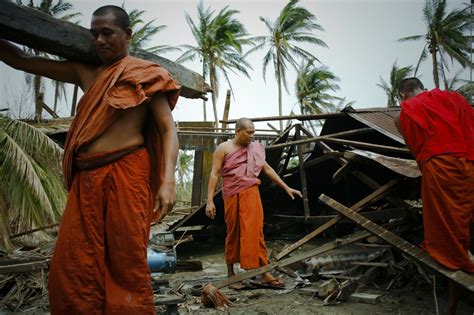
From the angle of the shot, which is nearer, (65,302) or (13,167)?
(65,302)

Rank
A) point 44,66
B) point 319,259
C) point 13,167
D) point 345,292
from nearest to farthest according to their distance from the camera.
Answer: point 44,66, point 345,292, point 319,259, point 13,167

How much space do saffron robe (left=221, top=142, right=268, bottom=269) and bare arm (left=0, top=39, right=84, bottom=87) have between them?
102 inches

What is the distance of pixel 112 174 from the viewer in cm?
183

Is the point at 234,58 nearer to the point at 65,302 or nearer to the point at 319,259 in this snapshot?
the point at 319,259

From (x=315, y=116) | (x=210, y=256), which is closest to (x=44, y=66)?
Answer: (x=315, y=116)

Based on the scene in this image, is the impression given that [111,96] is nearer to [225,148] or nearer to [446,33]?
[225,148]

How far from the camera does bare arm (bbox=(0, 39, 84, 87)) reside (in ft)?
6.67

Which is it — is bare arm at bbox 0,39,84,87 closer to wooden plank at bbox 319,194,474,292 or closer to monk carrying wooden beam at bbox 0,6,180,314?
monk carrying wooden beam at bbox 0,6,180,314

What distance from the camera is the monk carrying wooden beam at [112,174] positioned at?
5.66 feet

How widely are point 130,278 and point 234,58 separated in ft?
84.5

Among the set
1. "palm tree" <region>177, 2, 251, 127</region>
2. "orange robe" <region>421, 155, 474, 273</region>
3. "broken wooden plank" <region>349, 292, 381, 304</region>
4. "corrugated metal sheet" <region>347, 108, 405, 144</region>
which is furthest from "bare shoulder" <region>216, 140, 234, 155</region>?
"palm tree" <region>177, 2, 251, 127</region>

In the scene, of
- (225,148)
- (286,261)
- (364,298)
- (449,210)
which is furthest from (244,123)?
(449,210)

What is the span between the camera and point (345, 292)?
3.46m

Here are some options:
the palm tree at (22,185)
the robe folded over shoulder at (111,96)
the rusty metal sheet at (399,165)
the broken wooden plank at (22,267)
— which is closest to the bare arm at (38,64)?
the robe folded over shoulder at (111,96)
